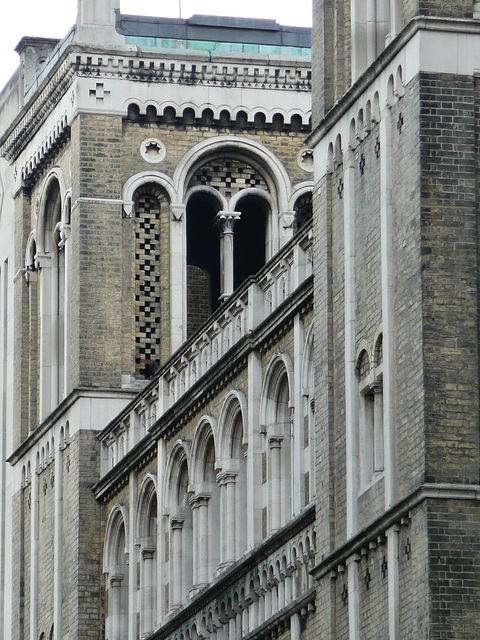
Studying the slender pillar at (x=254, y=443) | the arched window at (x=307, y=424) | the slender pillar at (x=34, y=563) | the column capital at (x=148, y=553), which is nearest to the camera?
the arched window at (x=307, y=424)

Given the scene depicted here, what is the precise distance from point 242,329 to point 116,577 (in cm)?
898

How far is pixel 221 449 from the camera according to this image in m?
43.0

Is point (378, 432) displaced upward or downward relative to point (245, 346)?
downward

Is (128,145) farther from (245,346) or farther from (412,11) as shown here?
(412,11)

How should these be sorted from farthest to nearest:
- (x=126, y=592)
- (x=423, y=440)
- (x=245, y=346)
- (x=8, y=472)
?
(x=8, y=472) → (x=126, y=592) → (x=245, y=346) → (x=423, y=440)

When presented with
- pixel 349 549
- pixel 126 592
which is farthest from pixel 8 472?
pixel 349 549

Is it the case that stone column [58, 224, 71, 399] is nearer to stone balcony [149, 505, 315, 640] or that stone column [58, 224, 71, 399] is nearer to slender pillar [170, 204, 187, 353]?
slender pillar [170, 204, 187, 353]

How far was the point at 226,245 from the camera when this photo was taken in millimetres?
52062

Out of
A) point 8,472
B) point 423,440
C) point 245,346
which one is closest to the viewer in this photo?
point 423,440

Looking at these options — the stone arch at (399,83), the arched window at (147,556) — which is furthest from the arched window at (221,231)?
the stone arch at (399,83)

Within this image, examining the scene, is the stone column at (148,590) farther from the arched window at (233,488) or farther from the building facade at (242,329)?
the arched window at (233,488)

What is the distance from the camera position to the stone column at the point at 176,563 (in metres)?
45.1

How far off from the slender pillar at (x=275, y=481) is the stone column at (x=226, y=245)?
11.4m

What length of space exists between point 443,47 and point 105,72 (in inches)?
755
